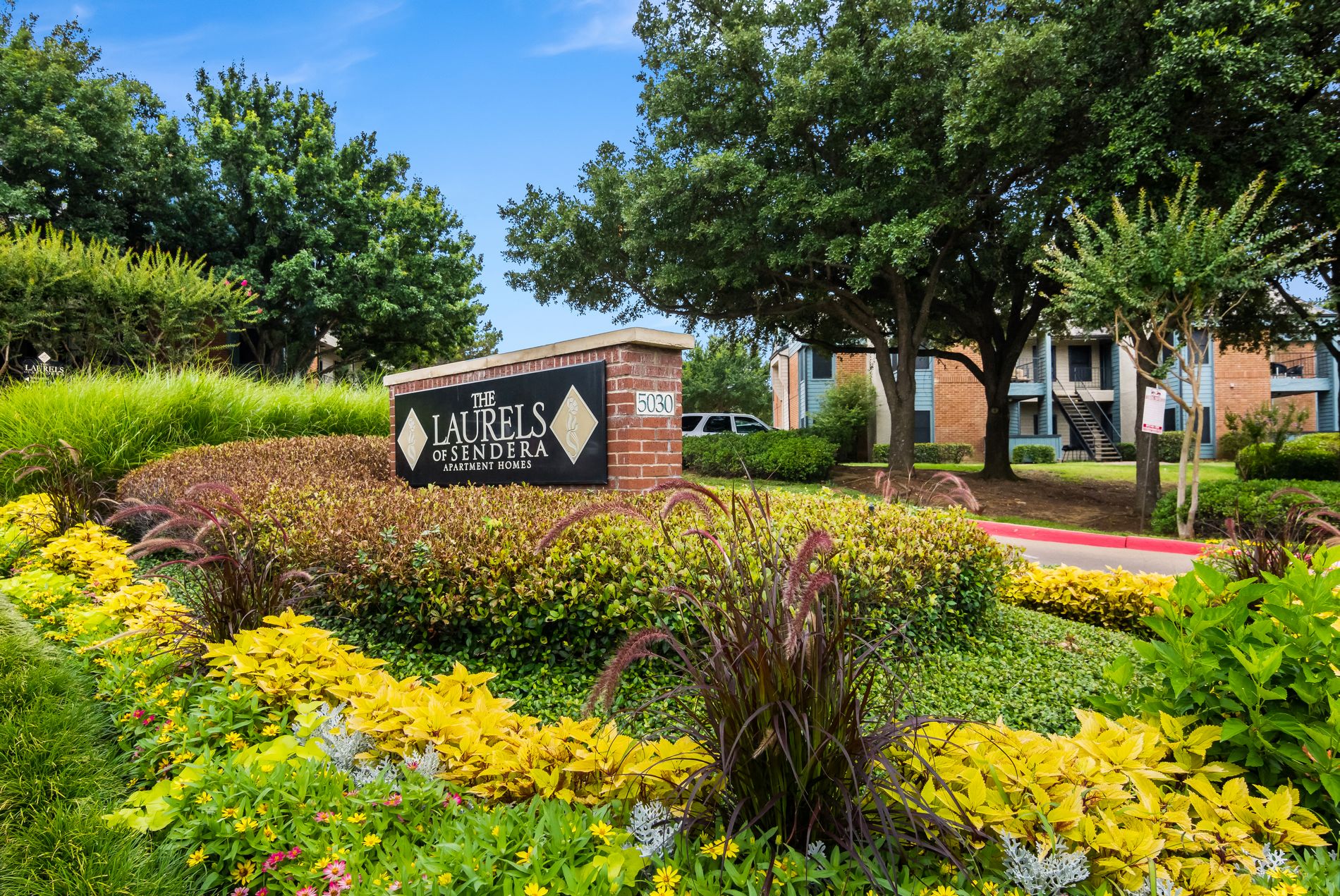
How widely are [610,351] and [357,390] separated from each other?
935 centimetres

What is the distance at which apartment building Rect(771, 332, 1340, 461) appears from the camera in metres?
31.1

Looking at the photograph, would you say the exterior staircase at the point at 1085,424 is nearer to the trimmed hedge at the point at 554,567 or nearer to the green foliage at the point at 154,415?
the green foliage at the point at 154,415

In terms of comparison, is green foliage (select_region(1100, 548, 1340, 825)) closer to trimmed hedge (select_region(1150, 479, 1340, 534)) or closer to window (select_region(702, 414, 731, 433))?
trimmed hedge (select_region(1150, 479, 1340, 534))

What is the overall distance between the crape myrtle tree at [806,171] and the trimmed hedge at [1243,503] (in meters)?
6.10

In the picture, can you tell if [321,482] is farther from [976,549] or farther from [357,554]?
[976,549]

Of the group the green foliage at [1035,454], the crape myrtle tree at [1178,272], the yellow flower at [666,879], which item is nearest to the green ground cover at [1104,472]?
the green foliage at [1035,454]

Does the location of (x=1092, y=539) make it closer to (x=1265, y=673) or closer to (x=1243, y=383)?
(x=1265, y=673)

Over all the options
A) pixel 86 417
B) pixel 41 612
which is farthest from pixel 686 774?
pixel 86 417

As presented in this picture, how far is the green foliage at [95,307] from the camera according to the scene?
45.2 feet

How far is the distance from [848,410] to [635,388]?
78.8 feet

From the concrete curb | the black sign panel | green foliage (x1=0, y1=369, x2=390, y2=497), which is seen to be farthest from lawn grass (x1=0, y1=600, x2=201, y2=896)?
the concrete curb

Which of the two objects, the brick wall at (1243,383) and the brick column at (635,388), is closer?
the brick column at (635,388)

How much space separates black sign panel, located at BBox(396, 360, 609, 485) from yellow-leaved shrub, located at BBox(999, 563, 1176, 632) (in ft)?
11.3

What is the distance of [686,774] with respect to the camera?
82.8 inches
